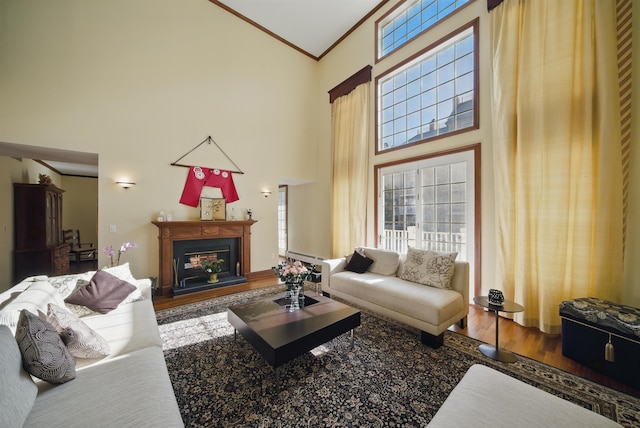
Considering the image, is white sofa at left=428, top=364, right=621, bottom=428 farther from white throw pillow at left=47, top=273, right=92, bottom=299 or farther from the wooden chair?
the wooden chair

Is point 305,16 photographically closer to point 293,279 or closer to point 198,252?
point 198,252

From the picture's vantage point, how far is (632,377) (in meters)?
1.75

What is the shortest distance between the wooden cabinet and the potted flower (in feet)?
10.0

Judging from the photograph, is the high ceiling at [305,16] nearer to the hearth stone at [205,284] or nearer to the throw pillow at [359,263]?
the throw pillow at [359,263]

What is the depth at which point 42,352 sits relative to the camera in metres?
1.20

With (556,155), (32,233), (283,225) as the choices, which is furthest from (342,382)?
(32,233)

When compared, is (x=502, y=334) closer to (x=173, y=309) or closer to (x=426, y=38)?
(x=173, y=309)

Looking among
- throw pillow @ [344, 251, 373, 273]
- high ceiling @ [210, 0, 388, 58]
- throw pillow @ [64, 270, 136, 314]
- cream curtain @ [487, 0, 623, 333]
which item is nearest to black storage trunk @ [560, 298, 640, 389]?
cream curtain @ [487, 0, 623, 333]

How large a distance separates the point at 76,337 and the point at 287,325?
1.40 metres

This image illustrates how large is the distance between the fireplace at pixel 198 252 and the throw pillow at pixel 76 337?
2.46 metres

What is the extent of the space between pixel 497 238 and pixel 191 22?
6299 millimetres

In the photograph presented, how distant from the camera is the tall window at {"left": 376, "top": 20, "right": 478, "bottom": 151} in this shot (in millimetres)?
3498

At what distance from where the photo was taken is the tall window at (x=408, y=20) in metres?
3.79

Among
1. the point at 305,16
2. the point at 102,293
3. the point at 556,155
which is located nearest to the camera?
the point at 102,293
